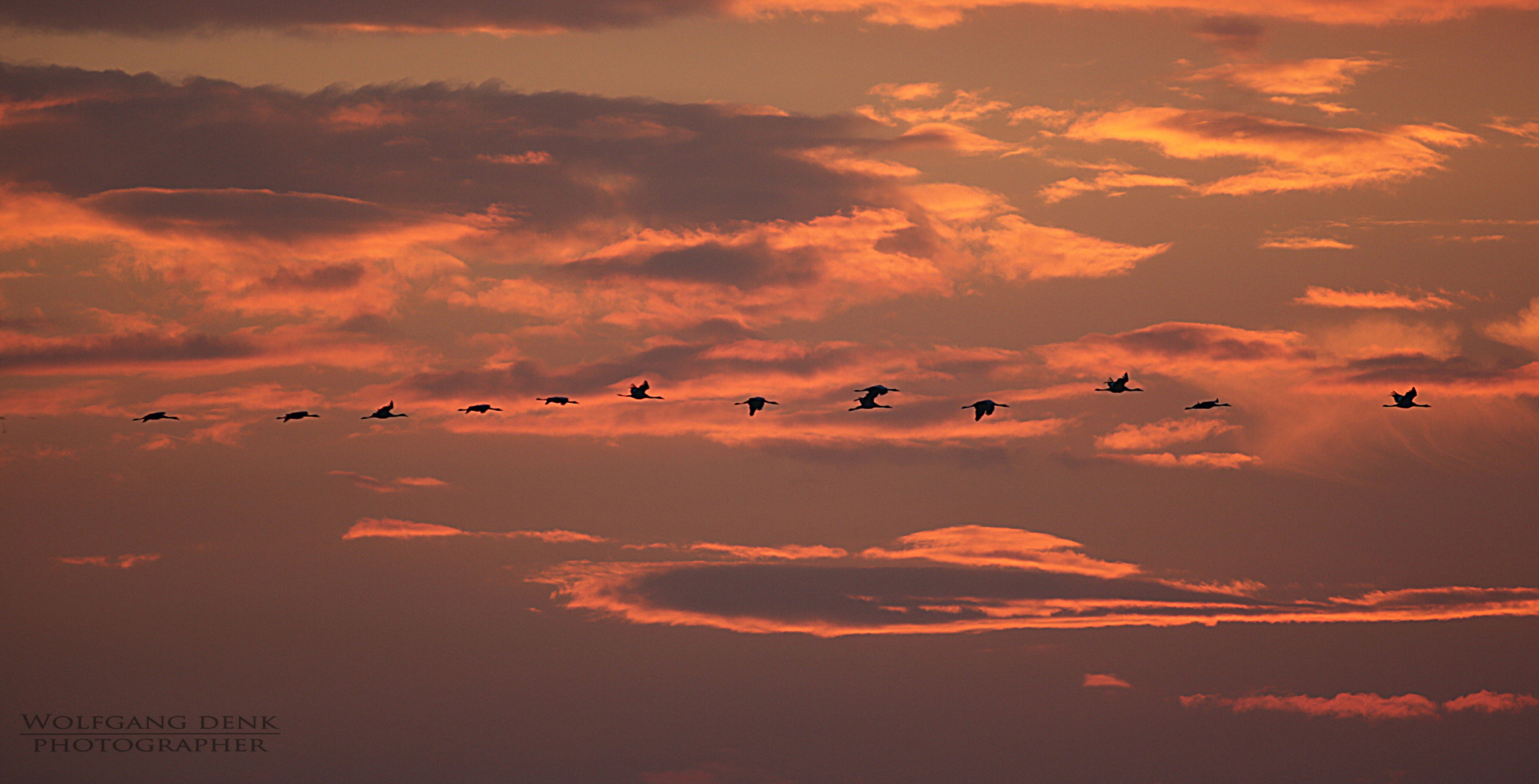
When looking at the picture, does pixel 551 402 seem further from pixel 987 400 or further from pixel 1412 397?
pixel 1412 397

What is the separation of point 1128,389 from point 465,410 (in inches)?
1888

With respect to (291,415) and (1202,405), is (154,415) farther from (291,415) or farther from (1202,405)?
(1202,405)

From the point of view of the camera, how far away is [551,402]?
156m

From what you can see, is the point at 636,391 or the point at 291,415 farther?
the point at 636,391

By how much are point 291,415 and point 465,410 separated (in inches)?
484

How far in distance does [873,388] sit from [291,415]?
3950cm

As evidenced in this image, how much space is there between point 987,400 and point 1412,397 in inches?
1219

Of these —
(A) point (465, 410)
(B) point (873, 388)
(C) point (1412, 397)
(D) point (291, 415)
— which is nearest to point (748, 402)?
(B) point (873, 388)

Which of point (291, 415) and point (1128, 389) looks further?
point (1128, 389)

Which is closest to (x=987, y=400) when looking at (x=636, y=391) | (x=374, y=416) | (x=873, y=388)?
(x=873, y=388)

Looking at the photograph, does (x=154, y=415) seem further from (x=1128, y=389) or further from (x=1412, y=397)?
(x=1412, y=397)

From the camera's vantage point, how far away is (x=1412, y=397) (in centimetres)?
16275

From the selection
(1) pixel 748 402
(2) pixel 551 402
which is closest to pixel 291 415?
(2) pixel 551 402

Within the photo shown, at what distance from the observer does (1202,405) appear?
534 feet
